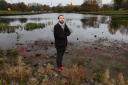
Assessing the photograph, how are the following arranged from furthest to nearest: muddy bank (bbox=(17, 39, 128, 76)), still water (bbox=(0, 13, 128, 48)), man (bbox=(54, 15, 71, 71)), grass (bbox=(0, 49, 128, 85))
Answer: still water (bbox=(0, 13, 128, 48)) → muddy bank (bbox=(17, 39, 128, 76)) → man (bbox=(54, 15, 71, 71)) → grass (bbox=(0, 49, 128, 85))

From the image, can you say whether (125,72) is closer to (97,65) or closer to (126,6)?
(97,65)

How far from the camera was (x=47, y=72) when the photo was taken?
1136cm

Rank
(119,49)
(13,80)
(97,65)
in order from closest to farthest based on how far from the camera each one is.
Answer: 1. (13,80)
2. (97,65)
3. (119,49)

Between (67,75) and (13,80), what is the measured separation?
7.06 ft

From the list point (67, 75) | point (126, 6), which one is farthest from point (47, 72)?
point (126, 6)

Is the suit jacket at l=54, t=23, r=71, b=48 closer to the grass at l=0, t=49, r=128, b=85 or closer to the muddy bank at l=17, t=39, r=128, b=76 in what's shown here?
the grass at l=0, t=49, r=128, b=85

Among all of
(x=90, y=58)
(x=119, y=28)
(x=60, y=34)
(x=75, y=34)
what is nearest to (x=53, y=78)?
(x=60, y=34)

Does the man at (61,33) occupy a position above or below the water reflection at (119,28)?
above

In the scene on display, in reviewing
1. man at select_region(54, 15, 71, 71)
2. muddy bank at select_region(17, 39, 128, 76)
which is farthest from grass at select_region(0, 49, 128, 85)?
muddy bank at select_region(17, 39, 128, 76)

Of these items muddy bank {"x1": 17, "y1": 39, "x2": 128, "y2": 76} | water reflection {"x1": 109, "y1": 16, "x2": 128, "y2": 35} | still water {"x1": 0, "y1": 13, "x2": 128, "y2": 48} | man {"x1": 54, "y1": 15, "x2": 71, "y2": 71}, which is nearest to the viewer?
man {"x1": 54, "y1": 15, "x2": 71, "y2": 71}

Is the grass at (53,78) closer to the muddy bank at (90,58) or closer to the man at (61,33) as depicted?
the man at (61,33)

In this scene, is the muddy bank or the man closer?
the man

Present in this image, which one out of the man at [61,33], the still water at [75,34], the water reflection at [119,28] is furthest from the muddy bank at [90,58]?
the water reflection at [119,28]

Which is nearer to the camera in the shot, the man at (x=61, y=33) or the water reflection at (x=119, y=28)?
the man at (x=61, y=33)
